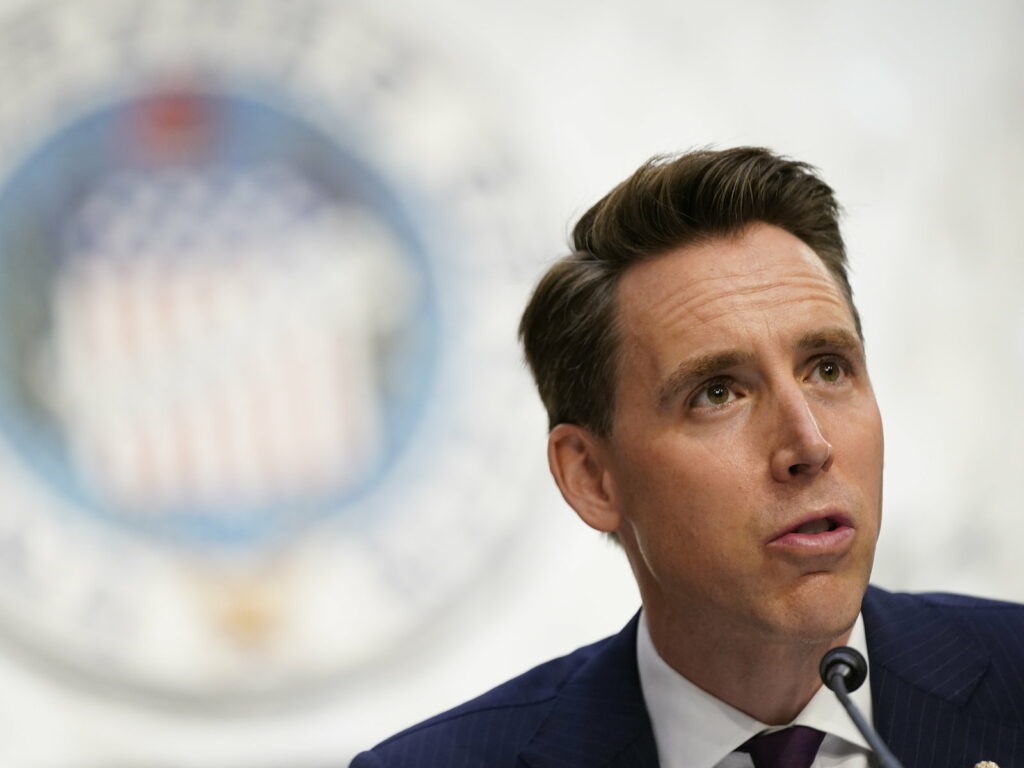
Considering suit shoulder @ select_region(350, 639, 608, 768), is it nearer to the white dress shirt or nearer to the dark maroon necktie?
the white dress shirt

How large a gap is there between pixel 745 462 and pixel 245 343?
1923 millimetres

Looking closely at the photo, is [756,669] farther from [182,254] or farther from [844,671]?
[182,254]

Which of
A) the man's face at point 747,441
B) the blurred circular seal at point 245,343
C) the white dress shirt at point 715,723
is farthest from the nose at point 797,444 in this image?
the blurred circular seal at point 245,343

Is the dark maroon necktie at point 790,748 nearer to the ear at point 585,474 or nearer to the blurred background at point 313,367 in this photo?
the ear at point 585,474

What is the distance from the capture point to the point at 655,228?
252 cm

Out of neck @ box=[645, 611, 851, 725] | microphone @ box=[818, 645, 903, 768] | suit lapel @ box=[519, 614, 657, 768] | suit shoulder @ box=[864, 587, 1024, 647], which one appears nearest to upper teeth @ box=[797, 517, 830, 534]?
neck @ box=[645, 611, 851, 725]

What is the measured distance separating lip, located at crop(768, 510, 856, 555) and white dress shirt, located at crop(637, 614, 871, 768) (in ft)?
1.00

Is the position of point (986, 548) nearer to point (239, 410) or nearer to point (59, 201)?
point (239, 410)

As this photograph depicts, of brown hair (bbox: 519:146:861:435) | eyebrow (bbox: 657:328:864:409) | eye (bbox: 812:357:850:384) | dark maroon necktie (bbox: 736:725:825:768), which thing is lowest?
dark maroon necktie (bbox: 736:725:825:768)

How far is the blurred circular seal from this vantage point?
11.6 ft

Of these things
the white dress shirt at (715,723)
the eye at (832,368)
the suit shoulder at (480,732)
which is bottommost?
the white dress shirt at (715,723)

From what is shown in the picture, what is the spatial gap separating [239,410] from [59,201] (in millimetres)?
784

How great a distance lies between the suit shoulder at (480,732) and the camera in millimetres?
2578

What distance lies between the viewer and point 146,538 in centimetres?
355
